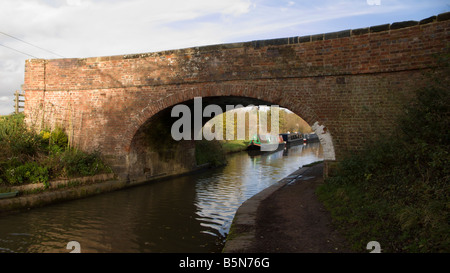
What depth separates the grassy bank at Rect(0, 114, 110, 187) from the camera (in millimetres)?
7547

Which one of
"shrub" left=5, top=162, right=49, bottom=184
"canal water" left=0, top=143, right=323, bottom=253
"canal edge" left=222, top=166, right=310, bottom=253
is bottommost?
"canal water" left=0, top=143, right=323, bottom=253

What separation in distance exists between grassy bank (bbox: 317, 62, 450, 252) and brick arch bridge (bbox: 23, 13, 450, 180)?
109 cm

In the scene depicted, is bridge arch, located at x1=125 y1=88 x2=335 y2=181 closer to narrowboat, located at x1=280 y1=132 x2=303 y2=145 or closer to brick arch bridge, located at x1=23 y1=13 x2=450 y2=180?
brick arch bridge, located at x1=23 y1=13 x2=450 y2=180

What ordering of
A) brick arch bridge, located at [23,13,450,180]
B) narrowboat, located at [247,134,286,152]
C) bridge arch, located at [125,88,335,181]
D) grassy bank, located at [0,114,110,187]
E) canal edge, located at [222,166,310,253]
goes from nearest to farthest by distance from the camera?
1. canal edge, located at [222,166,310,253]
2. brick arch bridge, located at [23,13,450,180]
3. grassy bank, located at [0,114,110,187]
4. bridge arch, located at [125,88,335,181]
5. narrowboat, located at [247,134,286,152]

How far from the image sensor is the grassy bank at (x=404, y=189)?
11.0 feet

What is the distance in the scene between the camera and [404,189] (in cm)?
444

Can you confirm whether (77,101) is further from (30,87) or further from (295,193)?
(295,193)

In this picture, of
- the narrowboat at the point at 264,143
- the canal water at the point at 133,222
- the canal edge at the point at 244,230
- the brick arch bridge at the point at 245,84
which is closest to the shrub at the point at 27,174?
the canal water at the point at 133,222

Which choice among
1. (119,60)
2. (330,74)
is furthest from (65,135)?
(330,74)

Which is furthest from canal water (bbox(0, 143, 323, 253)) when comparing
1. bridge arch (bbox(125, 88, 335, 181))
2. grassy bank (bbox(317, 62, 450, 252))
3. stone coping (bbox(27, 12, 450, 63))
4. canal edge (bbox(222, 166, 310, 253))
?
stone coping (bbox(27, 12, 450, 63))

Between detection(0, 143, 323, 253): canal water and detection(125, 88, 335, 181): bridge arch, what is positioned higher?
detection(125, 88, 335, 181): bridge arch

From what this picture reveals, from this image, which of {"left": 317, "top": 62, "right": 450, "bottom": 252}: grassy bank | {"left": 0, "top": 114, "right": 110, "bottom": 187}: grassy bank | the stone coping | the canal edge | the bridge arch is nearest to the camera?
{"left": 317, "top": 62, "right": 450, "bottom": 252}: grassy bank

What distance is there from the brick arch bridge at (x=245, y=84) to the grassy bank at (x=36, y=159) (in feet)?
2.94

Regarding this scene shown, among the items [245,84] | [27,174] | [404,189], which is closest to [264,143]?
[245,84]
